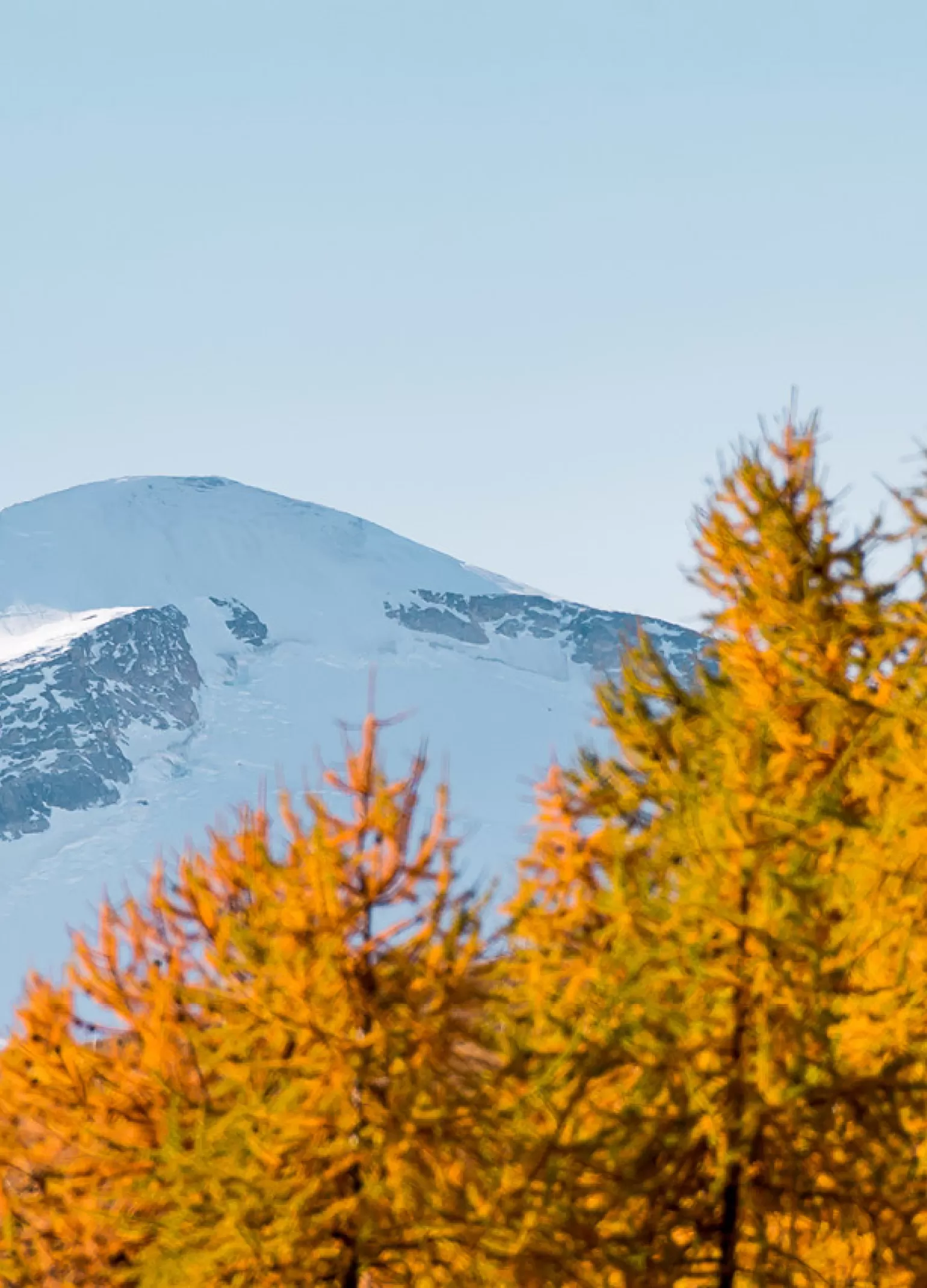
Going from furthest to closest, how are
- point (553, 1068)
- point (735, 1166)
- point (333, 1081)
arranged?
point (735, 1166) < point (333, 1081) < point (553, 1068)

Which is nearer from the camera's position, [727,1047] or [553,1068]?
[553,1068]

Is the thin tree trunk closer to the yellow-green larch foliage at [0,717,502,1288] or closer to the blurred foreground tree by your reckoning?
the blurred foreground tree

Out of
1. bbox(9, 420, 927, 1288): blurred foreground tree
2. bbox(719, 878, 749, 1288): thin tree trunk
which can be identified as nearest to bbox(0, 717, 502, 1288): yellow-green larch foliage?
bbox(9, 420, 927, 1288): blurred foreground tree

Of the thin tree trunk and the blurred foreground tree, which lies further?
the thin tree trunk

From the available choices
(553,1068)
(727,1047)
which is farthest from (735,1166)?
(553,1068)

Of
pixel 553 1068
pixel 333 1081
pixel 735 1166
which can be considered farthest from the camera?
pixel 735 1166

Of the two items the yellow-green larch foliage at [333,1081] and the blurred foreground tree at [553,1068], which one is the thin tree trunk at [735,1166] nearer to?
the blurred foreground tree at [553,1068]

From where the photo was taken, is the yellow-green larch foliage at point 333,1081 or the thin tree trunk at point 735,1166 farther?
the thin tree trunk at point 735,1166

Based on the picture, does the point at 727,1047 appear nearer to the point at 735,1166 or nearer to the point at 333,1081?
the point at 735,1166

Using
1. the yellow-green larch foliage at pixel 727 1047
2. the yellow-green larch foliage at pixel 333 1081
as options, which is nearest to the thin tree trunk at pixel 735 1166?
the yellow-green larch foliage at pixel 727 1047

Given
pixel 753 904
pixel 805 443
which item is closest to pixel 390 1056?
pixel 753 904

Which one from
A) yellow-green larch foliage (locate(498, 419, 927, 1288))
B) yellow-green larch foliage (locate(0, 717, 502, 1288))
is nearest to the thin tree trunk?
yellow-green larch foliage (locate(498, 419, 927, 1288))

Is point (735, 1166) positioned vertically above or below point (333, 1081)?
below

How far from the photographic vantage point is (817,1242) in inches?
363
